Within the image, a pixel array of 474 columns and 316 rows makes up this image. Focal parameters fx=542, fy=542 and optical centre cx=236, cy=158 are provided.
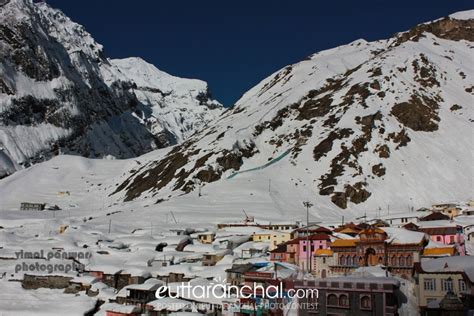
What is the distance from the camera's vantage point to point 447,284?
126 ft

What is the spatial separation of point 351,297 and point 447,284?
309 inches

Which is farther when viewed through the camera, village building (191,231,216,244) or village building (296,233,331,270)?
village building (191,231,216,244)

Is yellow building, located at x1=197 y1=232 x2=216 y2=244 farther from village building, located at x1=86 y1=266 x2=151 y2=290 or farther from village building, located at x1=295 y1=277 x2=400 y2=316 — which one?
village building, located at x1=295 y1=277 x2=400 y2=316

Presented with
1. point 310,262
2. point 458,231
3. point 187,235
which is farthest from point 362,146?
point 310,262

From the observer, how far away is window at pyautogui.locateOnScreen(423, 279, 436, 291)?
39094mm

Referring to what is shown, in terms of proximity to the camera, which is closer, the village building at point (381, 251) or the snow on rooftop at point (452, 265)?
the snow on rooftop at point (452, 265)

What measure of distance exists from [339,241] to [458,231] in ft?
66.4

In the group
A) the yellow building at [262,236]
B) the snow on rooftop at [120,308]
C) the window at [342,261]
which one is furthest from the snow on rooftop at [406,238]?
the yellow building at [262,236]

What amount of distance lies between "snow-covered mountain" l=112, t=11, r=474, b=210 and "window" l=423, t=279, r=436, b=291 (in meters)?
85.7

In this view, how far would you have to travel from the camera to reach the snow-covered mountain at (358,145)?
433 ft

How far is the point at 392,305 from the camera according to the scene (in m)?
35.1

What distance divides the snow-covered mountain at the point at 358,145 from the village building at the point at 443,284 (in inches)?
3347

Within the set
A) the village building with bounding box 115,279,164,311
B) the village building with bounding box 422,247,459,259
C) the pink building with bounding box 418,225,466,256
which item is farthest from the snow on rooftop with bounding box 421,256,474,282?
the village building with bounding box 115,279,164,311

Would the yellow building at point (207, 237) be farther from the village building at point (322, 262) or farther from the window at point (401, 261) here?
the window at point (401, 261)
